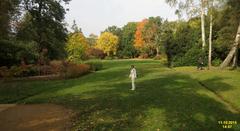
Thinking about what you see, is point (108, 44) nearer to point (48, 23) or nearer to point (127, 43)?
point (127, 43)

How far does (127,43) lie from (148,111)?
109590 millimetres

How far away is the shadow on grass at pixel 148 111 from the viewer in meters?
11.9

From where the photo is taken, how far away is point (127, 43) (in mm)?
123625

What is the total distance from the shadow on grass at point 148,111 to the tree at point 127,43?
101484mm

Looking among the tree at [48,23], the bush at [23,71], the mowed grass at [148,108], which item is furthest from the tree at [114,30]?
the mowed grass at [148,108]

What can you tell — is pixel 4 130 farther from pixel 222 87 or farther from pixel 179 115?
pixel 222 87

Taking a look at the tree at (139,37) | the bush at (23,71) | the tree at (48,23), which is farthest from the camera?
the tree at (139,37)

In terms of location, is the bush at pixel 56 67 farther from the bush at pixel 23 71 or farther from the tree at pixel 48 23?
the tree at pixel 48 23

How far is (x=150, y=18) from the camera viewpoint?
123 metres

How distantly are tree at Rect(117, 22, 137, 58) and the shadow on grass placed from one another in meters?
101

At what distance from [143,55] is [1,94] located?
9460cm
